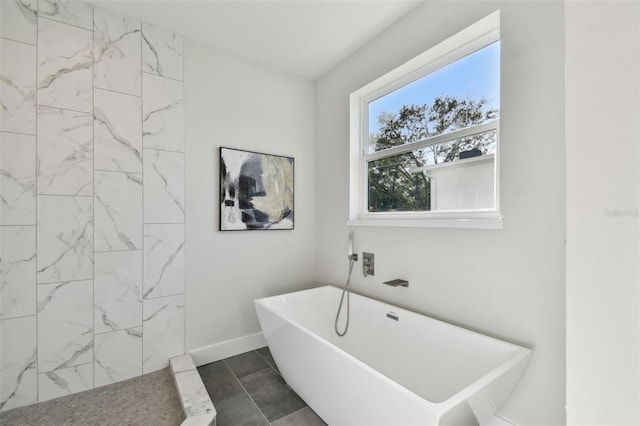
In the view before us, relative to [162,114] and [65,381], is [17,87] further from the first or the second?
[65,381]

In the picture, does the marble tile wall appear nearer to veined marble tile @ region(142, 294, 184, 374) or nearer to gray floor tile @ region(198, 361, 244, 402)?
veined marble tile @ region(142, 294, 184, 374)

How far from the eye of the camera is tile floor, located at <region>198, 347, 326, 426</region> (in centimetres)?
169

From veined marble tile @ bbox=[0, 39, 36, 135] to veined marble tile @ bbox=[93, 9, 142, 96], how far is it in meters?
0.33

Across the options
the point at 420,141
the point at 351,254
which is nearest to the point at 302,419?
the point at 351,254

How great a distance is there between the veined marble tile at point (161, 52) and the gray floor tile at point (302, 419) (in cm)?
255

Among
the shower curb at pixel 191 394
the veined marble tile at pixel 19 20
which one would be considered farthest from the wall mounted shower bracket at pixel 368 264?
the veined marble tile at pixel 19 20

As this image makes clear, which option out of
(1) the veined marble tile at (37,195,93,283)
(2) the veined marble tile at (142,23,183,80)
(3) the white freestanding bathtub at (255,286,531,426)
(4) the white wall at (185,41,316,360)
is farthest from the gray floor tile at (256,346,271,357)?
(2) the veined marble tile at (142,23,183,80)

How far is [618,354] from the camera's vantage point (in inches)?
11.5

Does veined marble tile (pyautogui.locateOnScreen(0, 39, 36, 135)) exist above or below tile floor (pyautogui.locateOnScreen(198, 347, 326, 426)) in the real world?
above

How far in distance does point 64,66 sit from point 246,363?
8.22 ft

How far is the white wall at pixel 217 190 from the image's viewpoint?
234 centimetres

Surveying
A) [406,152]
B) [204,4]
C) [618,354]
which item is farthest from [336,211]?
[618,354]

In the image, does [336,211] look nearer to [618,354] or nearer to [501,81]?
[501,81]

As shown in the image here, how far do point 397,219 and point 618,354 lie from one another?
1.94 m
